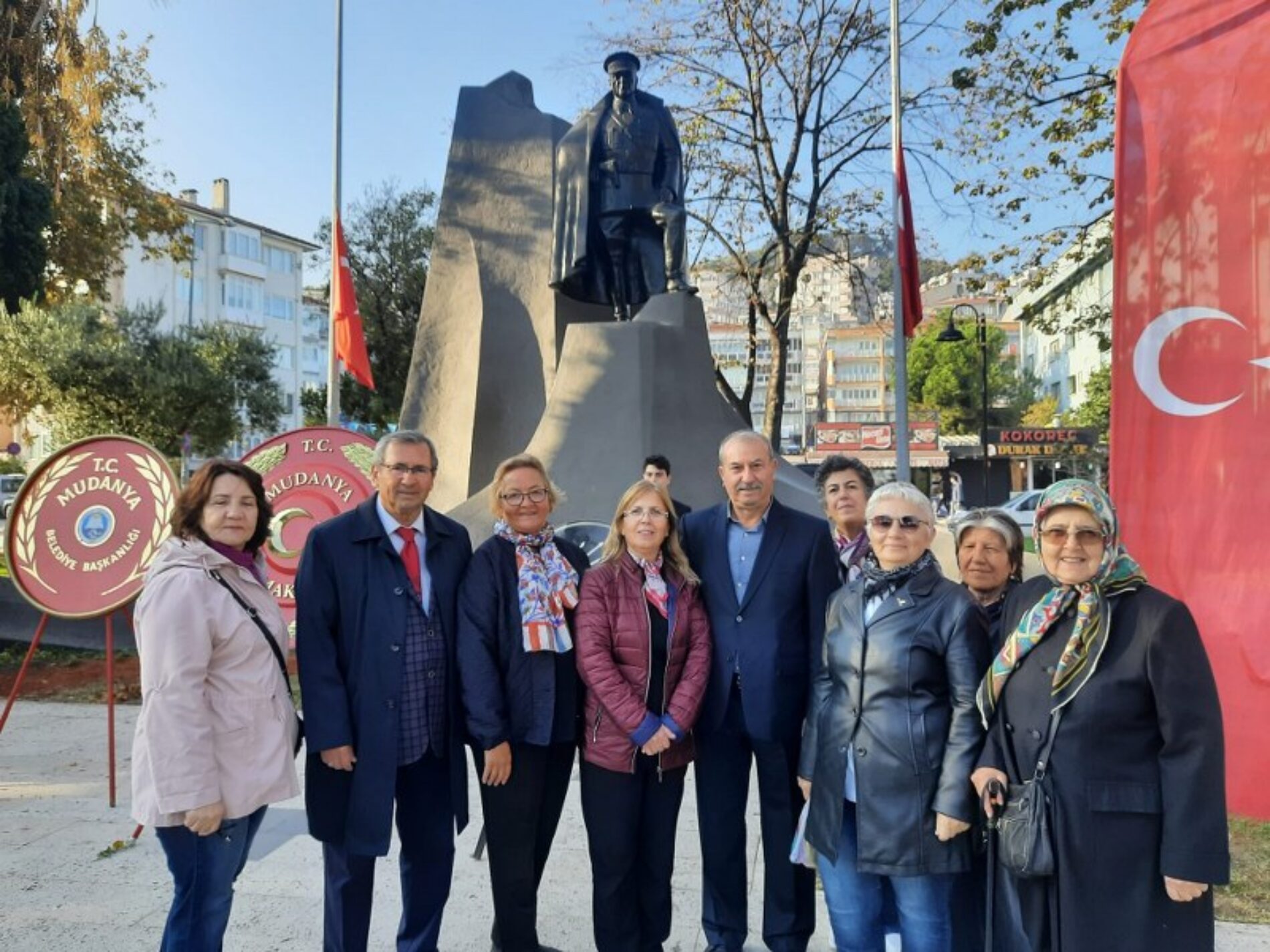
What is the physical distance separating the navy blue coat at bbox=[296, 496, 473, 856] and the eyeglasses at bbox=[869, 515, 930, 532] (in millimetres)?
1461

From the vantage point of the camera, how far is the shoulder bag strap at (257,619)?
105 inches

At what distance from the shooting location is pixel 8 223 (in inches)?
491

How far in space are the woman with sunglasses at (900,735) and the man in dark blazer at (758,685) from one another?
12.8 inches

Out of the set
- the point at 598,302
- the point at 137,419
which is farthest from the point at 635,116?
the point at 137,419

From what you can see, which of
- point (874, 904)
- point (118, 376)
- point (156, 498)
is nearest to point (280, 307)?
point (118, 376)

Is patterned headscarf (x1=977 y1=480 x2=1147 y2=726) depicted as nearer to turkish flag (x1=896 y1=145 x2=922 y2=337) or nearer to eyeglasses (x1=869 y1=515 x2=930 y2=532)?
eyeglasses (x1=869 y1=515 x2=930 y2=532)

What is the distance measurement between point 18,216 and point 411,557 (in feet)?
41.5

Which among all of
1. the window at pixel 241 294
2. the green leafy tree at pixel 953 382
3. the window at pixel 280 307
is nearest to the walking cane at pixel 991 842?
the green leafy tree at pixel 953 382

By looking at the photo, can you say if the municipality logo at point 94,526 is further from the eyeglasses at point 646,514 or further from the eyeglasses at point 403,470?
the eyeglasses at point 646,514

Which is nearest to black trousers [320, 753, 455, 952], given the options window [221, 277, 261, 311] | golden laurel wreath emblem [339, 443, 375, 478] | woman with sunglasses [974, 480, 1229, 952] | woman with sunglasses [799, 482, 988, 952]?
woman with sunglasses [799, 482, 988, 952]

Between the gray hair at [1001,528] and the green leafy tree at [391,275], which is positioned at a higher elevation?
the green leafy tree at [391,275]

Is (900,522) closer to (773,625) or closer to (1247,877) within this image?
(773,625)

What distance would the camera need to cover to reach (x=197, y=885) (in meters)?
2.60

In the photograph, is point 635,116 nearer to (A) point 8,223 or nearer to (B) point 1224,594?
(B) point 1224,594
